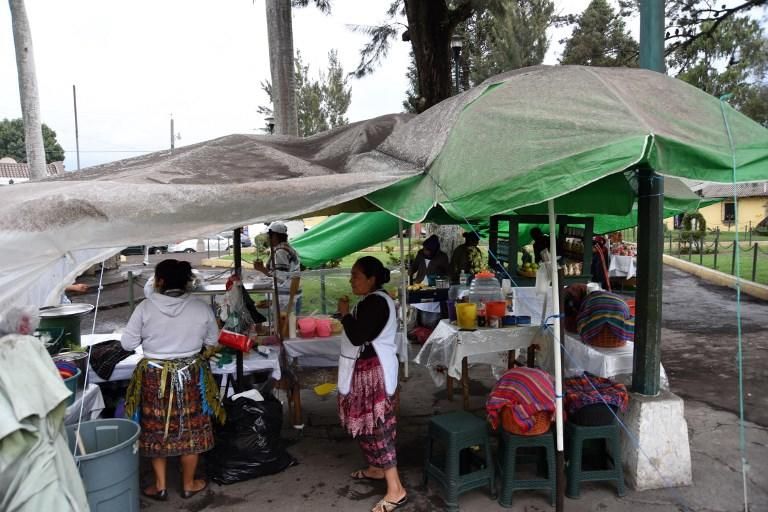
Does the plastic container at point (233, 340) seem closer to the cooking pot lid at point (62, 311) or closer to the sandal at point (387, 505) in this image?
the cooking pot lid at point (62, 311)

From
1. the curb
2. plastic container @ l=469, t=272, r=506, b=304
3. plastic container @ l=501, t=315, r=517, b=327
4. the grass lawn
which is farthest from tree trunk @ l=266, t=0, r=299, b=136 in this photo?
the grass lawn

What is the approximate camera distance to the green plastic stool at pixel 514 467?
353 centimetres

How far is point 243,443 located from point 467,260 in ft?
17.7

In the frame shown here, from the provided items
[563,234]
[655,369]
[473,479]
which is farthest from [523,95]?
[563,234]

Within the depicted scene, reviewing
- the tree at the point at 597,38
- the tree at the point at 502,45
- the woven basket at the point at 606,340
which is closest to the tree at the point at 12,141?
the tree at the point at 502,45

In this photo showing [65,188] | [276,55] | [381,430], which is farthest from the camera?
[276,55]

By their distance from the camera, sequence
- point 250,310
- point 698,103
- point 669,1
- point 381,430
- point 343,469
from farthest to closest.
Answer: point 669,1
point 250,310
point 343,469
point 381,430
point 698,103

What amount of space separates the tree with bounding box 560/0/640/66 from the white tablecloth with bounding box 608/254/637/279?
1495cm

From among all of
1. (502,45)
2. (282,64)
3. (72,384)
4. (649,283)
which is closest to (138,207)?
(72,384)

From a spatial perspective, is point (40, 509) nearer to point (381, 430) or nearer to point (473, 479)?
point (381, 430)

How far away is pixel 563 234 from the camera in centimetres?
687

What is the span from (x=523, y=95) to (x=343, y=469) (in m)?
3.00

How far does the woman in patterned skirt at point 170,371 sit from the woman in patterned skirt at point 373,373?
988 mm

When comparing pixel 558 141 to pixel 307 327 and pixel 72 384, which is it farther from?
pixel 72 384
